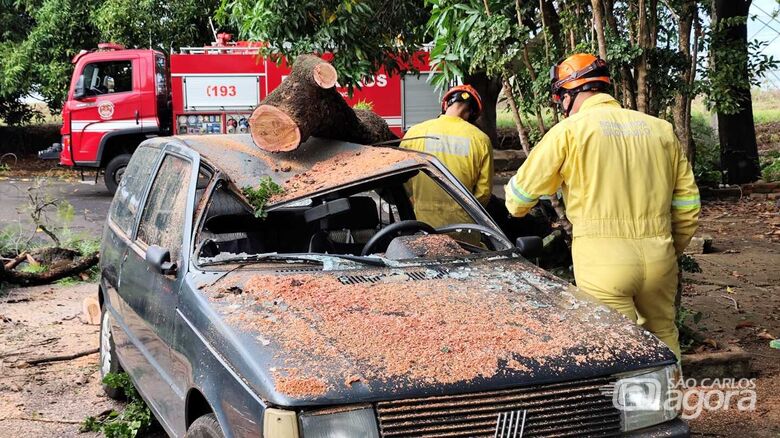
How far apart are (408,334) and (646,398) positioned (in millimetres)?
879

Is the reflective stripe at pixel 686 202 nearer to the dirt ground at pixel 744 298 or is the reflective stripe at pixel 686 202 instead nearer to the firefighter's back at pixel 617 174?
the firefighter's back at pixel 617 174

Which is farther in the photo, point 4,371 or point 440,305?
point 4,371

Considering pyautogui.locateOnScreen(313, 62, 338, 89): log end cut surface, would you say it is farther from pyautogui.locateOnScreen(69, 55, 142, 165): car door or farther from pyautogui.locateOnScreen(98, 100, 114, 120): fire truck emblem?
pyautogui.locateOnScreen(98, 100, 114, 120): fire truck emblem

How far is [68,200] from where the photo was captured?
14680mm

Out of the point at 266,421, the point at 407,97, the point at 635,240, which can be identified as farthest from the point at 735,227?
the point at 266,421

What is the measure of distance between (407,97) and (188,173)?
11.8 m

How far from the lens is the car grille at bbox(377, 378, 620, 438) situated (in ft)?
8.91

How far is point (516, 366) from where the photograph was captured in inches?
114

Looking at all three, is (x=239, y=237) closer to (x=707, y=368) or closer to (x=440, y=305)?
(x=440, y=305)

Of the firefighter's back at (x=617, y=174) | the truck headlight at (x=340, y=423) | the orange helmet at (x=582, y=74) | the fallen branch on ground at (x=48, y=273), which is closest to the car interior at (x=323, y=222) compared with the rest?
the firefighter's back at (x=617, y=174)

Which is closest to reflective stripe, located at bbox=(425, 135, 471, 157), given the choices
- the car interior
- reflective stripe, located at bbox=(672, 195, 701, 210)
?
the car interior

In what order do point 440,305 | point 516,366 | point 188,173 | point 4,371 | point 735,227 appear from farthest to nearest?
point 735,227, point 4,371, point 188,173, point 440,305, point 516,366

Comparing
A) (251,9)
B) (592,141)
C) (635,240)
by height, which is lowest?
(635,240)

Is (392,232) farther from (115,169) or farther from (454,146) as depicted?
(115,169)
